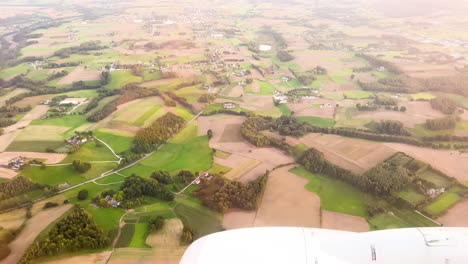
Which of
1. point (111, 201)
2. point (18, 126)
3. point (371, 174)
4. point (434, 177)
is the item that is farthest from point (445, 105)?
point (18, 126)

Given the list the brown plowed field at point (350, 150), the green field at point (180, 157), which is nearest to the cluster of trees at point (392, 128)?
the brown plowed field at point (350, 150)

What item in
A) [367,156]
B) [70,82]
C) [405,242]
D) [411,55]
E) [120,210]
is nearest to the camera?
[405,242]

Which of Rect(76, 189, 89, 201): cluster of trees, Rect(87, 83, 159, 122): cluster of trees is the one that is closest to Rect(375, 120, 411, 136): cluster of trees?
Rect(76, 189, 89, 201): cluster of trees

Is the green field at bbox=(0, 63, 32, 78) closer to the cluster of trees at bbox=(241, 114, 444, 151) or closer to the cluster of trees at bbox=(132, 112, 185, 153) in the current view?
the cluster of trees at bbox=(132, 112, 185, 153)

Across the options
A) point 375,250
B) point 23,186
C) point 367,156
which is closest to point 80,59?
point 23,186

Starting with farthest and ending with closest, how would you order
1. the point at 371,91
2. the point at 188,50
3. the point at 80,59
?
the point at 188,50 < the point at 80,59 < the point at 371,91

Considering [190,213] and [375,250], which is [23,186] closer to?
[190,213]
